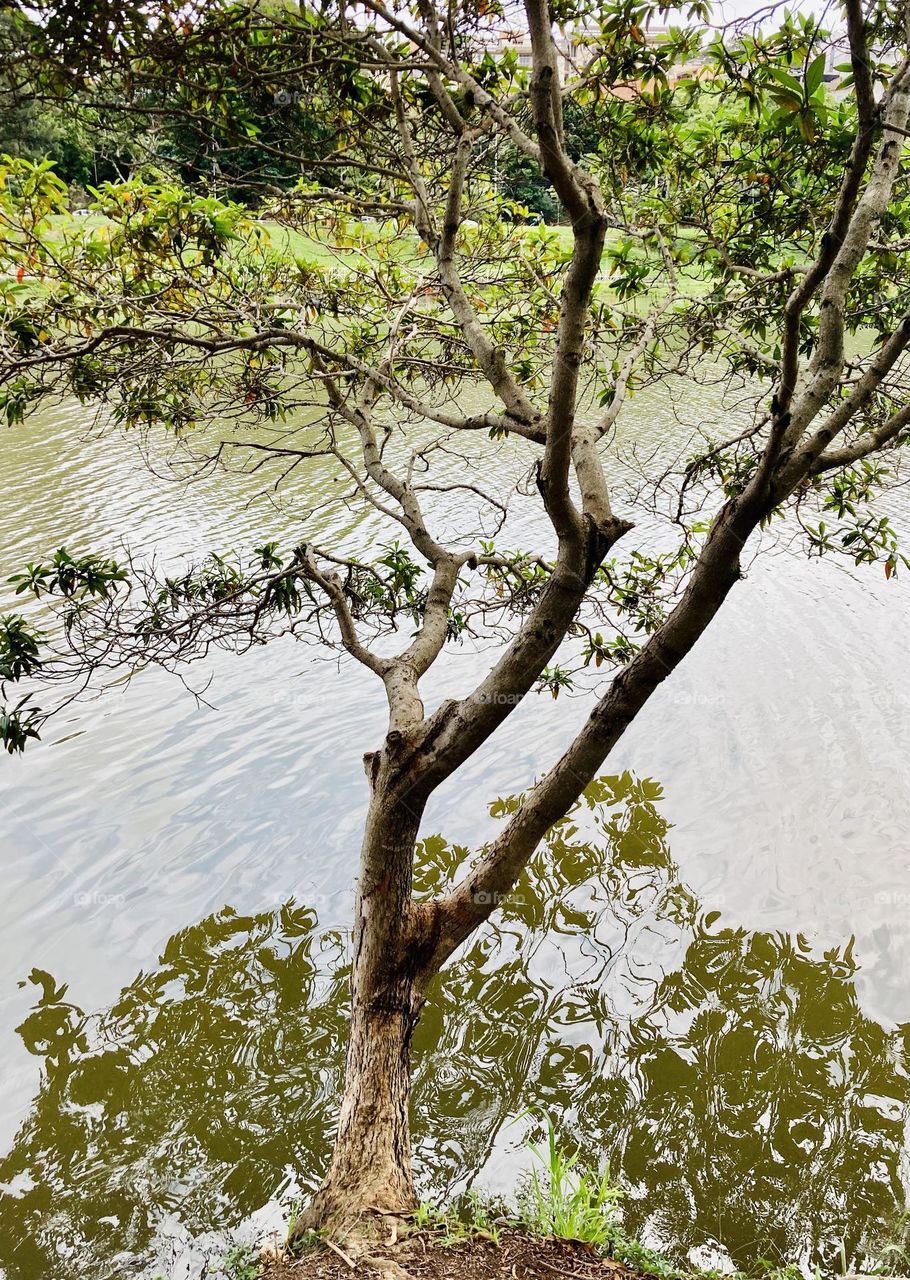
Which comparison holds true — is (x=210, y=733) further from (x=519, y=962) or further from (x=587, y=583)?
(x=587, y=583)

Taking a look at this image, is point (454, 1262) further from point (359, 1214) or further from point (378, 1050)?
point (378, 1050)

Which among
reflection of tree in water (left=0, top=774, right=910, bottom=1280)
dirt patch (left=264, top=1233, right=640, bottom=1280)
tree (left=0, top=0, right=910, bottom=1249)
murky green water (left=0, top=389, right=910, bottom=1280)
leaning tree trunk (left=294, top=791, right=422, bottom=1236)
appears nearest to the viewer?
dirt patch (left=264, top=1233, right=640, bottom=1280)

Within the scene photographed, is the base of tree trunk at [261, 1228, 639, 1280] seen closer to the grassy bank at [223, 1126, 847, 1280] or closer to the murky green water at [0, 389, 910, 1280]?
the grassy bank at [223, 1126, 847, 1280]

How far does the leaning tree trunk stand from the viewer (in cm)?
311

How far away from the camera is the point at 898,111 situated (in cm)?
282

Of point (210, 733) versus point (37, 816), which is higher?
point (210, 733)

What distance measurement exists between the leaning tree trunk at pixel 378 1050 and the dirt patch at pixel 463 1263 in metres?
0.21

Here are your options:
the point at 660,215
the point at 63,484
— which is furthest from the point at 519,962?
the point at 63,484

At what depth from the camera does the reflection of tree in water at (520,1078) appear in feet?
12.4

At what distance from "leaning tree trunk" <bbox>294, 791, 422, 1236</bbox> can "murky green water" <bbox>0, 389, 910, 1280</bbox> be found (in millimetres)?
820

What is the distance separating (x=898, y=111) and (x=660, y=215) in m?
2.01

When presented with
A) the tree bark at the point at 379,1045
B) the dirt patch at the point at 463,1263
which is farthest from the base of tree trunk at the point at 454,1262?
the tree bark at the point at 379,1045

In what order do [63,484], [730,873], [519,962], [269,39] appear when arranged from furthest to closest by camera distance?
[63,484], [730,873], [519,962], [269,39]

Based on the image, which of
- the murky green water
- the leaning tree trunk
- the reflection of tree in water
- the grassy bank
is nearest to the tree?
the leaning tree trunk
